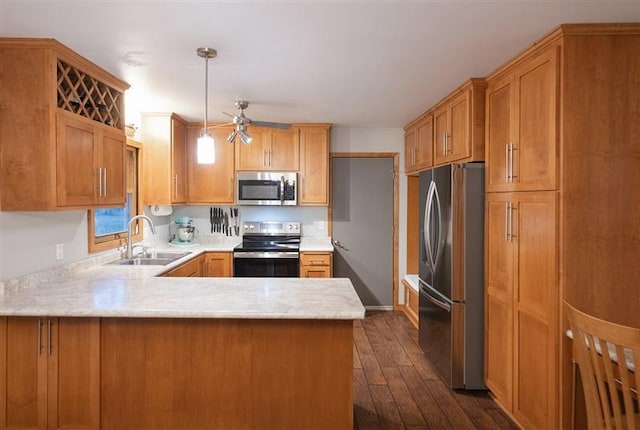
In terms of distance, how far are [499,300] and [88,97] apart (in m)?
3.20

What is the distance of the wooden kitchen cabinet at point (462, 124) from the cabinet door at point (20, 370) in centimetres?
305

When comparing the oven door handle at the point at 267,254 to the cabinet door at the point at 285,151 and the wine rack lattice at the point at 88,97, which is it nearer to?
the cabinet door at the point at 285,151

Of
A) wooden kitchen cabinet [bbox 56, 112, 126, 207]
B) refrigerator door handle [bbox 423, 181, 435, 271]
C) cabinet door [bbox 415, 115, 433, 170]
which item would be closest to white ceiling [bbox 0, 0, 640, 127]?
wooden kitchen cabinet [bbox 56, 112, 126, 207]

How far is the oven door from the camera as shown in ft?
14.1

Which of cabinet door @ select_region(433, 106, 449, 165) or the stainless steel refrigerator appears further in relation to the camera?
cabinet door @ select_region(433, 106, 449, 165)

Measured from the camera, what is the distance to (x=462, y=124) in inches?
126

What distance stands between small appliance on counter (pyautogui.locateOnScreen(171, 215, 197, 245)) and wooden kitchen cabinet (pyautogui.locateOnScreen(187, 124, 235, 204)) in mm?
299

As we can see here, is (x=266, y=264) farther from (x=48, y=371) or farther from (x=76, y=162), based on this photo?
(x=48, y=371)

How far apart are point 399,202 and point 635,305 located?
307cm

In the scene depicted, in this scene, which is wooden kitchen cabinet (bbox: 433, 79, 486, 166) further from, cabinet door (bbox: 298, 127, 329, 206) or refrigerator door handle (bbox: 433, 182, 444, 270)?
cabinet door (bbox: 298, 127, 329, 206)

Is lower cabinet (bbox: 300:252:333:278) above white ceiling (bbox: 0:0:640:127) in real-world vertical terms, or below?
below

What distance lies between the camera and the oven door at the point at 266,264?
14.1ft

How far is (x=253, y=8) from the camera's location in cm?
188

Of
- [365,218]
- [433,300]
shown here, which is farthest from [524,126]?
[365,218]
